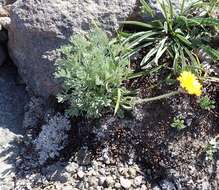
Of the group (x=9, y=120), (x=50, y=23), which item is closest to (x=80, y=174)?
(x=9, y=120)

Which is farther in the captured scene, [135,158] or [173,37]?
[173,37]

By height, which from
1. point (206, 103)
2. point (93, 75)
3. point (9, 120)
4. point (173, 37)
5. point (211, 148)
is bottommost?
point (9, 120)

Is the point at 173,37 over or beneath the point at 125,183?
over

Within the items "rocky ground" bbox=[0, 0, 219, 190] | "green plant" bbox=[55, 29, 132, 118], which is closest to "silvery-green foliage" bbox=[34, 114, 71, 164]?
"rocky ground" bbox=[0, 0, 219, 190]

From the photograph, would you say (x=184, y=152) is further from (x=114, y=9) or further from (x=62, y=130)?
(x=114, y=9)

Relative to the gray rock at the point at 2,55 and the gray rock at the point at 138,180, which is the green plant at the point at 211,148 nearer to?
the gray rock at the point at 138,180

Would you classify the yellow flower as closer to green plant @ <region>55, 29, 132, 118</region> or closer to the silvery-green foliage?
green plant @ <region>55, 29, 132, 118</region>

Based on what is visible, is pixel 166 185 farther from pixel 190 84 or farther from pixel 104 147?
pixel 190 84

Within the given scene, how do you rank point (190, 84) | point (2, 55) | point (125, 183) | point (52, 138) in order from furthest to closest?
point (2, 55), point (52, 138), point (125, 183), point (190, 84)

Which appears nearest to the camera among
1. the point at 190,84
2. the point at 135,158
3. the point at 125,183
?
the point at 190,84
